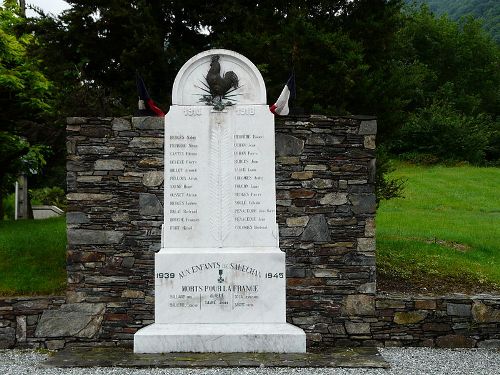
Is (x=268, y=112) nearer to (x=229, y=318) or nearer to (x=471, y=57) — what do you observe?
(x=229, y=318)

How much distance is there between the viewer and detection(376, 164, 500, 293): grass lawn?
350 inches

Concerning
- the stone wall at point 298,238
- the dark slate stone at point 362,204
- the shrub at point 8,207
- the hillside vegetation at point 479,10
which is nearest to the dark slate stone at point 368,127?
the stone wall at point 298,238

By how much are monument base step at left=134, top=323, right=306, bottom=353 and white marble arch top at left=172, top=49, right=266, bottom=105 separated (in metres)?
2.58

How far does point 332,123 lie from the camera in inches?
297

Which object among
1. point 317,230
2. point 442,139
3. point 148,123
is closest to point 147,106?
point 148,123

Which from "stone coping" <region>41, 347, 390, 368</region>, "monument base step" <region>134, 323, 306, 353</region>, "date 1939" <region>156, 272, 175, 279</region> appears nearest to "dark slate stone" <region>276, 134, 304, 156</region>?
"date 1939" <region>156, 272, 175, 279</region>

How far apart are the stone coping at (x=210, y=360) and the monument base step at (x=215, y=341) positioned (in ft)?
0.29

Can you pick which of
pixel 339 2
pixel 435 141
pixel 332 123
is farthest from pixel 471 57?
pixel 332 123

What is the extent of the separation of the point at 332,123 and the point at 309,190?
0.86m

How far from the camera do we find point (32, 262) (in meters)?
9.06

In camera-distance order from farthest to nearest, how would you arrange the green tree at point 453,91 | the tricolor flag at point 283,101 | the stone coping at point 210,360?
1. the green tree at point 453,91
2. the tricolor flag at point 283,101
3. the stone coping at point 210,360

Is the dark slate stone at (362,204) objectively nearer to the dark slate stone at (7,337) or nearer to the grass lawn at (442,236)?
the grass lawn at (442,236)

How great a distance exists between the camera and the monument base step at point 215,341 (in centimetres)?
652

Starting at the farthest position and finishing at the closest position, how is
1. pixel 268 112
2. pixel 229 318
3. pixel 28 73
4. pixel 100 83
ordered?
1. pixel 28 73
2. pixel 100 83
3. pixel 268 112
4. pixel 229 318
